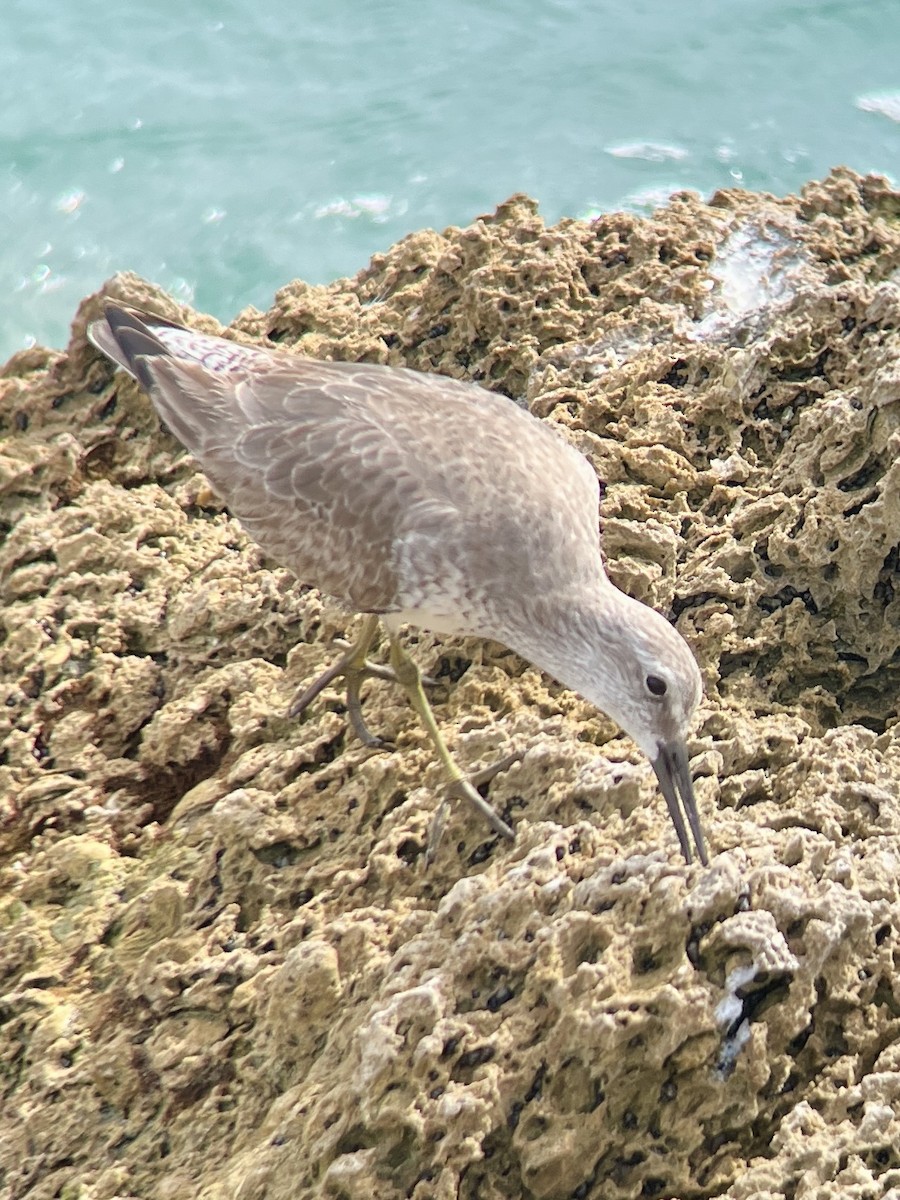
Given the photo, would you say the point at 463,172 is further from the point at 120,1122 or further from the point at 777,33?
the point at 120,1122

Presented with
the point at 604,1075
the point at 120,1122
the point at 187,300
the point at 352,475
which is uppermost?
the point at 352,475

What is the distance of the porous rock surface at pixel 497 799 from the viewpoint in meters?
2.65

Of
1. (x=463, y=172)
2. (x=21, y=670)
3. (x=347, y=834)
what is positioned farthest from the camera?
(x=463, y=172)

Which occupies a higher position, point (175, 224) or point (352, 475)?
point (352, 475)

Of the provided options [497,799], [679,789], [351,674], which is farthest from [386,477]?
[679,789]

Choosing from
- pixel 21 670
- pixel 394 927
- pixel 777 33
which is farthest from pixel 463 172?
pixel 394 927

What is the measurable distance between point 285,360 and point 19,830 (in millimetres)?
1639

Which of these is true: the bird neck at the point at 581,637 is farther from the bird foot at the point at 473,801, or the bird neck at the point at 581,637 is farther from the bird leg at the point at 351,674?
the bird leg at the point at 351,674

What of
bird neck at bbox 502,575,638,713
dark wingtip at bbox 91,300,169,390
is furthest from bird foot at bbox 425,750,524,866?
dark wingtip at bbox 91,300,169,390

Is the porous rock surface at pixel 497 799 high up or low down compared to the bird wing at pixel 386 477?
down

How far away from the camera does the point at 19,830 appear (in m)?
3.78

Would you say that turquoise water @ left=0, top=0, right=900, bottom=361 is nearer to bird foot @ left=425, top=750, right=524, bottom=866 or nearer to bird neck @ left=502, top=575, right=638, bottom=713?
bird neck @ left=502, top=575, right=638, bottom=713

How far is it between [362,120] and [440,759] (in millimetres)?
7949

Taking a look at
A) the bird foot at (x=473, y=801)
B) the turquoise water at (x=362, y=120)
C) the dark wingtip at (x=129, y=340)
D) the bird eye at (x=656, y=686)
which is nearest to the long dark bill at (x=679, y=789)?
the bird eye at (x=656, y=686)
